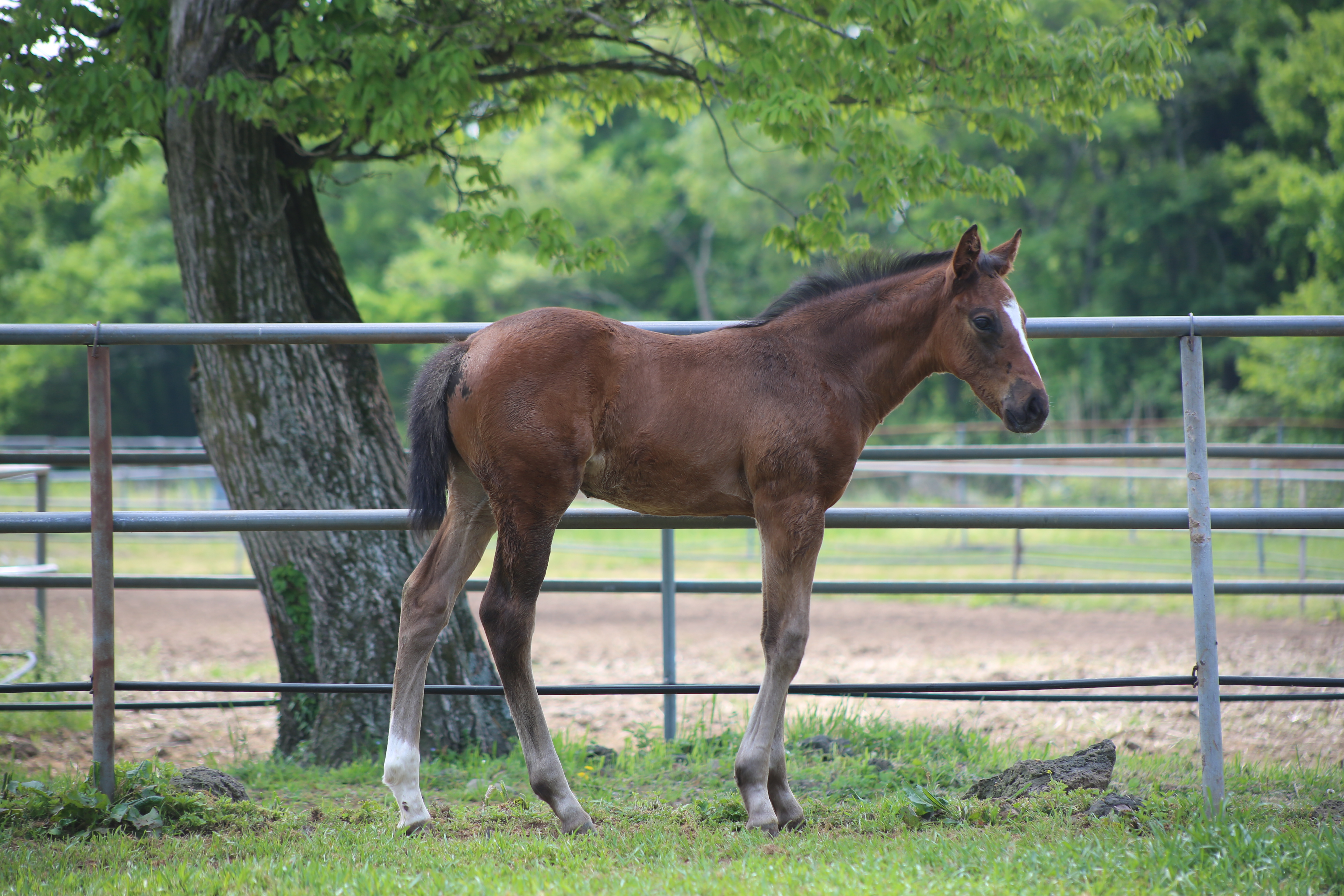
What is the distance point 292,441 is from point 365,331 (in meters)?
1.56

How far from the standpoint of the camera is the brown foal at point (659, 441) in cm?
301

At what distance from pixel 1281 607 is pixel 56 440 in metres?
20.3

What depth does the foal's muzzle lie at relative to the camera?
2.99m

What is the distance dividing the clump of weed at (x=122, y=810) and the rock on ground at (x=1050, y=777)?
97.7 inches

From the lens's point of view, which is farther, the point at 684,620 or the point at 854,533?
the point at 854,533

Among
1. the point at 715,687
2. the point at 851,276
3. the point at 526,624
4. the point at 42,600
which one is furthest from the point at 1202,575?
the point at 42,600

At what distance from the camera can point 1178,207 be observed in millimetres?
24516

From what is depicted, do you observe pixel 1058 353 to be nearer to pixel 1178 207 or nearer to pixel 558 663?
pixel 1178 207

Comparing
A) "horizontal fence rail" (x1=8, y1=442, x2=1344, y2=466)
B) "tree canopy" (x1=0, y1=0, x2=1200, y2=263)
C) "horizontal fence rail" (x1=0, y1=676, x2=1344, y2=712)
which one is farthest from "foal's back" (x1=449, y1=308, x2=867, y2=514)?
"tree canopy" (x1=0, y1=0, x2=1200, y2=263)

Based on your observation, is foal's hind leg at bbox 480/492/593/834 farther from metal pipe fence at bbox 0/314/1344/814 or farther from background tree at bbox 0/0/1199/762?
background tree at bbox 0/0/1199/762

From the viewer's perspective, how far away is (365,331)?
10.6 feet

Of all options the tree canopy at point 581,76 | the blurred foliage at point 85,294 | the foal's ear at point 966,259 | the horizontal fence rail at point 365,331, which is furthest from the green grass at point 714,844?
the blurred foliage at point 85,294

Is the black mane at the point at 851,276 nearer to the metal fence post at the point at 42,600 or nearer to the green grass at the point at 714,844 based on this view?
the green grass at the point at 714,844

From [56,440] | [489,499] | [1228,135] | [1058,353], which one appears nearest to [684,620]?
[489,499]
